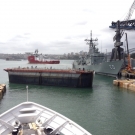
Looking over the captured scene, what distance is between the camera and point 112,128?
2033cm

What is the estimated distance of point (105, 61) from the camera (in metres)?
78.2

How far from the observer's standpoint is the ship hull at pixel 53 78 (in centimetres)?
4547

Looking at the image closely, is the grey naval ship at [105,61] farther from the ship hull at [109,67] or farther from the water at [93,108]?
the water at [93,108]

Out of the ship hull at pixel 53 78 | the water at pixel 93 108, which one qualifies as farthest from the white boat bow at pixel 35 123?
the ship hull at pixel 53 78

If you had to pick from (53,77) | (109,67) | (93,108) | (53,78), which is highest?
(109,67)

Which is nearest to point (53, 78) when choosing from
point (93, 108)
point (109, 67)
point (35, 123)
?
point (93, 108)

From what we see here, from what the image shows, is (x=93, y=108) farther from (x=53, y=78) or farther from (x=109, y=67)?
(x=109, y=67)

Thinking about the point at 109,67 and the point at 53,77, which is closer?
the point at 53,77

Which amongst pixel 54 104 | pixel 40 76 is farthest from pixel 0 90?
pixel 40 76

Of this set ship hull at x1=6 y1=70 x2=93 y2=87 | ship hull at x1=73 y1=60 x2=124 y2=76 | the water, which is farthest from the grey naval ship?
the water

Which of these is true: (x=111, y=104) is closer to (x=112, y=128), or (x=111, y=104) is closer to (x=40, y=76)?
(x=112, y=128)

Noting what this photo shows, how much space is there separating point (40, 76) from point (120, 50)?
3827 centimetres

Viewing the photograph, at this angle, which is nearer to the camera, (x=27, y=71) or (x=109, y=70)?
(x=27, y=71)

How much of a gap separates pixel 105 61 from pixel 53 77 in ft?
117
